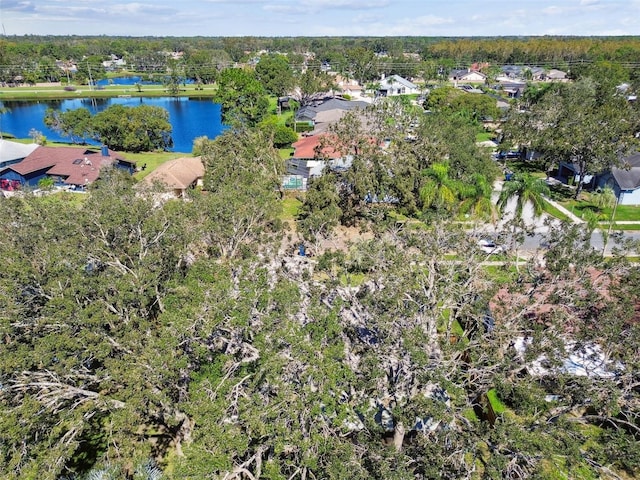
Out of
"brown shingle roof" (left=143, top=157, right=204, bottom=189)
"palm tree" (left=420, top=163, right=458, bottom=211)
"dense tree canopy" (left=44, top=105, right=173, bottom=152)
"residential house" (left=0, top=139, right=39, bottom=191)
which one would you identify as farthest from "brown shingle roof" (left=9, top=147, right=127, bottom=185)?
"palm tree" (left=420, top=163, right=458, bottom=211)

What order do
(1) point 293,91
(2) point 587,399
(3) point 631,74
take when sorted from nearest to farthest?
(2) point 587,399 → (1) point 293,91 → (3) point 631,74

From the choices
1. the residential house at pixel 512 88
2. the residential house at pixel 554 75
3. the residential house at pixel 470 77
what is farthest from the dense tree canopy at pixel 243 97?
the residential house at pixel 554 75

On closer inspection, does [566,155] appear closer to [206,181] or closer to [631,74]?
[206,181]

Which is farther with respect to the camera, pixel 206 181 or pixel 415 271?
pixel 206 181

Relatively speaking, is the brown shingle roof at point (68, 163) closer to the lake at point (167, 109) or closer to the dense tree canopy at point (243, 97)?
the lake at point (167, 109)

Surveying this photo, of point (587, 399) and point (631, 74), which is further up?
point (631, 74)

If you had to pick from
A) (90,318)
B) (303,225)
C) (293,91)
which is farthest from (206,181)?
(293,91)
